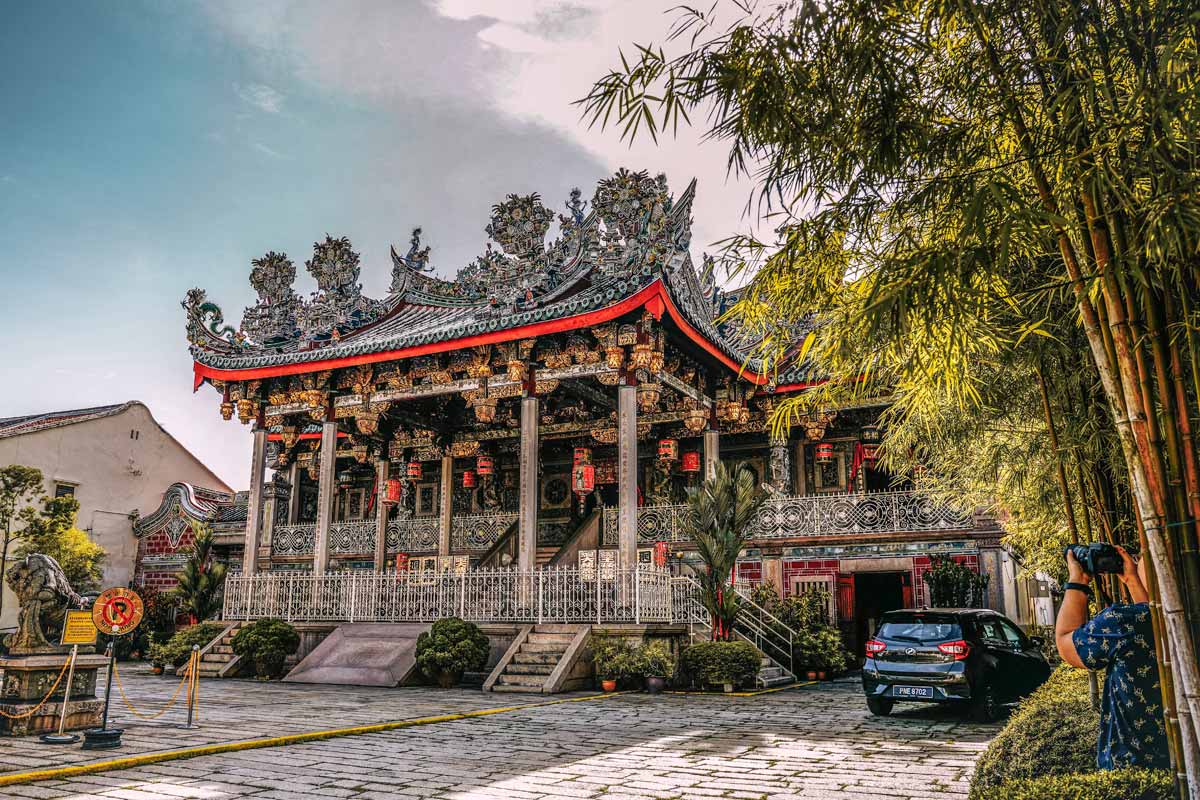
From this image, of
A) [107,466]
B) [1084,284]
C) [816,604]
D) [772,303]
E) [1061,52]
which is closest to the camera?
[1084,284]

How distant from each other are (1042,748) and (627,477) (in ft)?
34.9

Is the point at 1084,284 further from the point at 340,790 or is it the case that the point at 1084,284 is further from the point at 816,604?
the point at 816,604

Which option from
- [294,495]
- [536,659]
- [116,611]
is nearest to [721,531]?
[536,659]

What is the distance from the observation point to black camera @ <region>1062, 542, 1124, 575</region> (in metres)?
3.83

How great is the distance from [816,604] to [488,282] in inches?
329

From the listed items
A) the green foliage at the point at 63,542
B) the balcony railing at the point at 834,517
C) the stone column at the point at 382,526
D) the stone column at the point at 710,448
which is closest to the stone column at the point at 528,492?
the balcony railing at the point at 834,517

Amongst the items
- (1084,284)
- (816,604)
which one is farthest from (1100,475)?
(816,604)

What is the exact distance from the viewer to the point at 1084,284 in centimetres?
377

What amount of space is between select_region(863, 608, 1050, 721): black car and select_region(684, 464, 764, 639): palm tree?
3.35 meters

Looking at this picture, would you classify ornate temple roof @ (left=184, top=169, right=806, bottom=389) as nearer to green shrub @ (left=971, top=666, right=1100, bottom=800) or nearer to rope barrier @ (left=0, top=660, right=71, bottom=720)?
rope barrier @ (left=0, top=660, right=71, bottom=720)

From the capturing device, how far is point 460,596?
50.2 feet

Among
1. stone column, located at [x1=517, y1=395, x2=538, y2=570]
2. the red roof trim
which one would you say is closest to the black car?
the red roof trim

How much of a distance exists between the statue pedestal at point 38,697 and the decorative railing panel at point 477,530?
42.1 feet

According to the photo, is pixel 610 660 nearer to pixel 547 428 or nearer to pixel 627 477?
pixel 627 477
